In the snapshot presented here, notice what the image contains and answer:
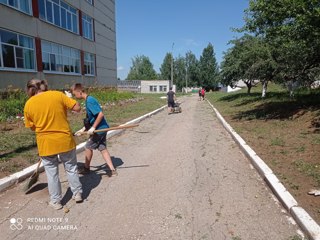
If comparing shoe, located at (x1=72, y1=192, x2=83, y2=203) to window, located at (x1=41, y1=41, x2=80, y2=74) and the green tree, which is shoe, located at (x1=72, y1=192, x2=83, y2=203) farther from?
window, located at (x1=41, y1=41, x2=80, y2=74)

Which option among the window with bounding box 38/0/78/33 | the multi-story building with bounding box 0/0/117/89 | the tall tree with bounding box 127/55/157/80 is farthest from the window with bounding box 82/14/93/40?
the tall tree with bounding box 127/55/157/80

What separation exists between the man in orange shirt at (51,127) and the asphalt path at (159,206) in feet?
1.63

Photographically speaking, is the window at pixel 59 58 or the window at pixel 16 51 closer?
the window at pixel 16 51

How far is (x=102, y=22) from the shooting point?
109ft

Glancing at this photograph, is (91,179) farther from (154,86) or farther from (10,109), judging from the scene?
(154,86)

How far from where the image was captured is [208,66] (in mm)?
91938

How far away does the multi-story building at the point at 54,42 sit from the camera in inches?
654

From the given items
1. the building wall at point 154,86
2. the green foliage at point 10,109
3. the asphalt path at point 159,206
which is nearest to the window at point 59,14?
the green foliage at point 10,109

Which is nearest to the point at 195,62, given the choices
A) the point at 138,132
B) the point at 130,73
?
the point at 130,73

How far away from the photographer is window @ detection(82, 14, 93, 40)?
2783cm

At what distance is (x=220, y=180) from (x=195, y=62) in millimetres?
98115

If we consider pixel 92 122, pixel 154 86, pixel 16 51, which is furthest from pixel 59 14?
pixel 154 86

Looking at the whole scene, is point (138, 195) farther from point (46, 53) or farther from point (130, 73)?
point (130, 73)

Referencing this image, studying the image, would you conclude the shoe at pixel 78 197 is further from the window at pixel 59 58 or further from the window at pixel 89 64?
the window at pixel 89 64
